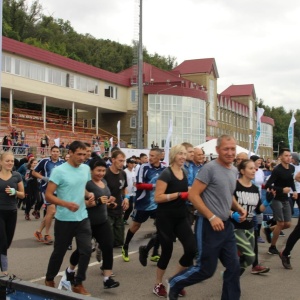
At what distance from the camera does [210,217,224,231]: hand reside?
447 cm

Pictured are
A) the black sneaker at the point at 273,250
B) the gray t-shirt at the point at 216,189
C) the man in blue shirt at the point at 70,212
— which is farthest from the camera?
the black sneaker at the point at 273,250

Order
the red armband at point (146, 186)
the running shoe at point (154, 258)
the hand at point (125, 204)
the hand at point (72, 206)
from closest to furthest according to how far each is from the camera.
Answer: the hand at point (72, 206) < the red armband at point (146, 186) < the hand at point (125, 204) < the running shoe at point (154, 258)

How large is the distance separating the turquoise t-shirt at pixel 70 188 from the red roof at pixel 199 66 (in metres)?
61.0

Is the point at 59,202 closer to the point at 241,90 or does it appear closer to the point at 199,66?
the point at 199,66

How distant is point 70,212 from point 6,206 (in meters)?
1.41

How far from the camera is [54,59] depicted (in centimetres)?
4128

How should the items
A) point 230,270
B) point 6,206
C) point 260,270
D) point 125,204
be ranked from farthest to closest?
point 125,204 → point 260,270 → point 6,206 → point 230,270

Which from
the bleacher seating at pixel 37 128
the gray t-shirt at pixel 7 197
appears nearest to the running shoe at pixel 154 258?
the gray t-shirt at pixel 7 197

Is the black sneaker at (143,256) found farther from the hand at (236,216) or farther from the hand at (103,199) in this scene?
the hand at (236,216)

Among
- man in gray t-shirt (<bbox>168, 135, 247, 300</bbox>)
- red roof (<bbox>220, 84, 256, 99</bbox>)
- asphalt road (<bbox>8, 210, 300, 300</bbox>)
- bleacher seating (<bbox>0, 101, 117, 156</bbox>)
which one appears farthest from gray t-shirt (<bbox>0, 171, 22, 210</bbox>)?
red roof (<bbox>220, 84, 256, 99</bbox>)

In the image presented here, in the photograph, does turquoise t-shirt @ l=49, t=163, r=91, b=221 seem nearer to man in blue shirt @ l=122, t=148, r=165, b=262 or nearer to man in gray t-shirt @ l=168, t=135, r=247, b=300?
man in gray t-shirt @ l=168, t=135, r=247, b=300

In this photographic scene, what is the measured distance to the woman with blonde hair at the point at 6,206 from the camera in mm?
6207

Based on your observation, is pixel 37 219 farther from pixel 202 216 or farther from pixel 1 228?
pixel 202 216

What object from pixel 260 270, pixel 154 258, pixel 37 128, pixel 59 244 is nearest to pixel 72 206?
pixel 59 244
